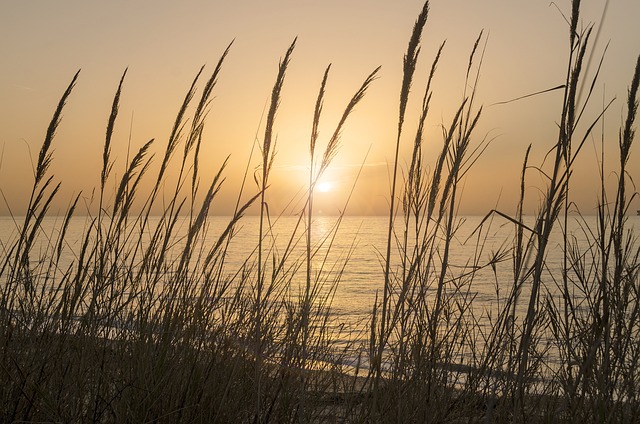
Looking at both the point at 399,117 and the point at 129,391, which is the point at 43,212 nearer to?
the point at 129,391

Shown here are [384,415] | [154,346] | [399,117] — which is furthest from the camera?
[384,415]

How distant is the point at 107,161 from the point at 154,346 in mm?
701

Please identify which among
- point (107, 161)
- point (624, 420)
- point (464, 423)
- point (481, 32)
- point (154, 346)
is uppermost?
point (481, 32)

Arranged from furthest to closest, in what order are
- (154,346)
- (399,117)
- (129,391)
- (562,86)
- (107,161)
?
(107,161)
(154,346)
(129,391)
(399,117)
(562,86)

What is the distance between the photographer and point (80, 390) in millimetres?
1760

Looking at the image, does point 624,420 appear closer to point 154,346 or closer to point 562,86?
point 562,86

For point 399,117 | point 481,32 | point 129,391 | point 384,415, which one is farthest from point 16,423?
point 481,32

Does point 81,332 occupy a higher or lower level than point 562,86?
lower

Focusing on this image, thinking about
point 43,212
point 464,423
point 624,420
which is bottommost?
point 464,423

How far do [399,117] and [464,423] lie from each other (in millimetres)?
1157

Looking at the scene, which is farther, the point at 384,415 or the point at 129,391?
the point at 384,415

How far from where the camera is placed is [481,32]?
1935 mm

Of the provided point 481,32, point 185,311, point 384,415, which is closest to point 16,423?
point 185,311

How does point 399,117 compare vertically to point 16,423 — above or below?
above
